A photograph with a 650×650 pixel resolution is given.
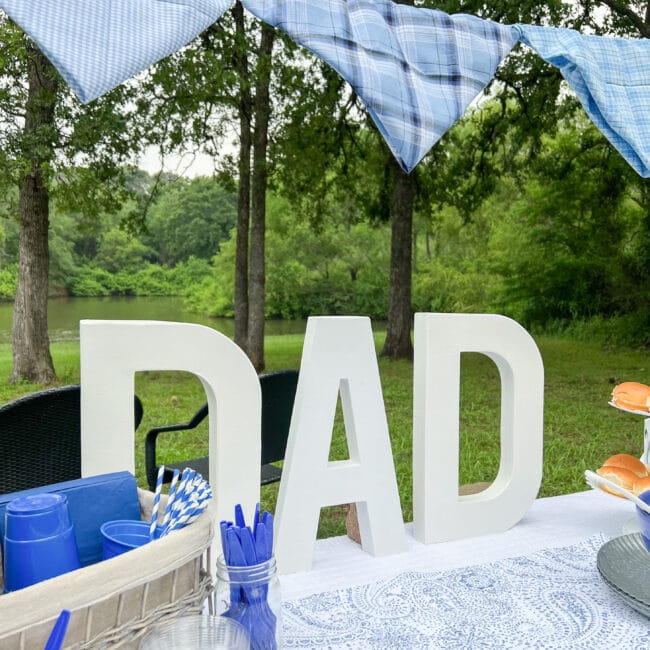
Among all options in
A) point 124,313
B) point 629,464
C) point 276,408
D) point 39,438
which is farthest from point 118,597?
point 124,313

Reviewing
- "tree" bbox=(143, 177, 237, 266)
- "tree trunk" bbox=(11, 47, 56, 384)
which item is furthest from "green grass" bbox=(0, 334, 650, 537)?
"tree" bbox=(143, 177, 237, 266)

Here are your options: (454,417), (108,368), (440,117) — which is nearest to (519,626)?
(454,417)

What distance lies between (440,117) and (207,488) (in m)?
1.26

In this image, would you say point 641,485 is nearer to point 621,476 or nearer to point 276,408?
point 621,476

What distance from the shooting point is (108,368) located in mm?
1419

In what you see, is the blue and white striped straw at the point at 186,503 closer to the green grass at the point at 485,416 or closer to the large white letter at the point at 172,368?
the large white letter at the point at 172,368

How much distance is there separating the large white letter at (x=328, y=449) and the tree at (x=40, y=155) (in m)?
6.52

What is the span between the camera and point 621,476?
144 centimetres

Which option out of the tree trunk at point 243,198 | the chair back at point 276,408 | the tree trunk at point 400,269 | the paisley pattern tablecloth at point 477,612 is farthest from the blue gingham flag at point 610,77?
the tree trunk at point 400,269

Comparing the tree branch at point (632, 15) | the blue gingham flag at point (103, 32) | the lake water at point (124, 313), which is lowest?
the lake water at point (124, 313)

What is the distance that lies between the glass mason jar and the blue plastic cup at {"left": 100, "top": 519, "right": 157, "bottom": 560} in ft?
0.39

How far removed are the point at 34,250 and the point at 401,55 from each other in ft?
24.4

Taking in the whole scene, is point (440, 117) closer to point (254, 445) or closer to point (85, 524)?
point (254, 445)

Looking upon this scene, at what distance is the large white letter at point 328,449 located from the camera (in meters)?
1.56
